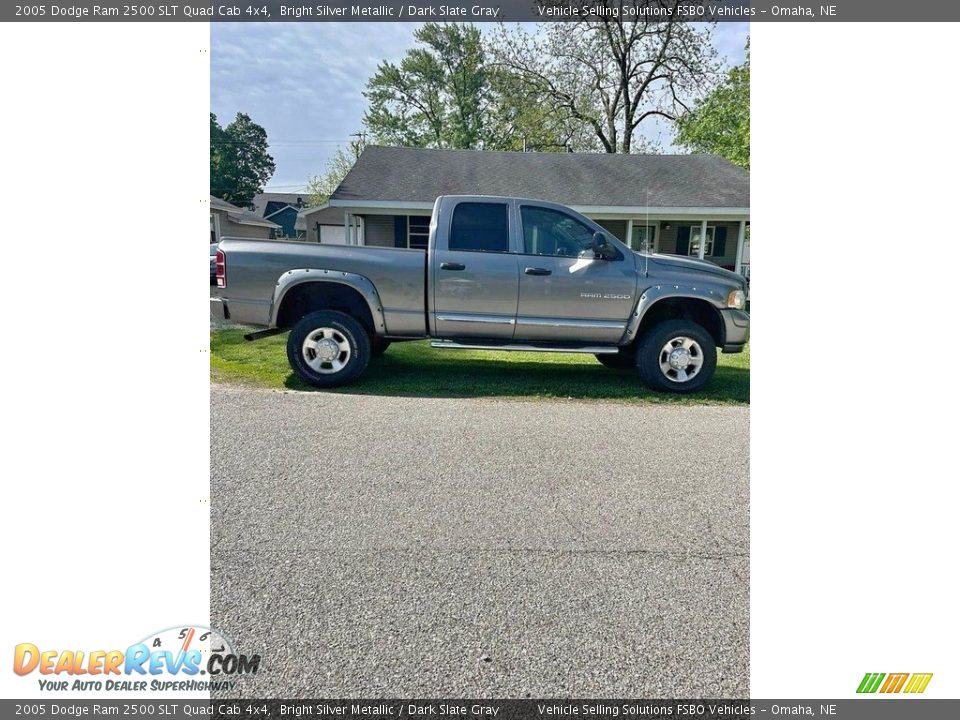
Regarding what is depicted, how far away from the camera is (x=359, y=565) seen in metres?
2.31

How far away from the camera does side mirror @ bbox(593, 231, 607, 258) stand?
538 centimetres

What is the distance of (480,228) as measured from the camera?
18.1 feet

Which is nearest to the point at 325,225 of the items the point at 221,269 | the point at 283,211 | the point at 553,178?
the point at 283,211

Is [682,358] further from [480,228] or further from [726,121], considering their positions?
[726,121]

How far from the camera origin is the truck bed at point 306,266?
17.4ft

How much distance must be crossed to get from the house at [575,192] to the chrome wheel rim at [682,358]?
31.9ft

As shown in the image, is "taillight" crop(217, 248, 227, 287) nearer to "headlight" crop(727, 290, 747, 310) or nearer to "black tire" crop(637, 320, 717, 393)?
"black tire" crop(637, 320, 717, 393)

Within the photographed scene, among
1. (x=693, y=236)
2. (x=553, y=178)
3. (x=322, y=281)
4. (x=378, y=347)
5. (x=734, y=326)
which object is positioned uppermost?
(x=553, y=178)

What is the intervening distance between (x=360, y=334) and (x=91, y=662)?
385 centimetres

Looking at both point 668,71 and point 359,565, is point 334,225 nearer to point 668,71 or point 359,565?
point 359,565

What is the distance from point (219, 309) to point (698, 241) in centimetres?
1569
